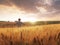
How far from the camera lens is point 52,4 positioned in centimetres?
211

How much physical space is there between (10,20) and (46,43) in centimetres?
60

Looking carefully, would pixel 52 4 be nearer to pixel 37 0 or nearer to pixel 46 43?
pixel 37 0

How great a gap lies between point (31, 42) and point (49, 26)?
0.34 metres

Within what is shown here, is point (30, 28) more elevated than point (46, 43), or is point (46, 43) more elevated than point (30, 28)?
point (30, 28)

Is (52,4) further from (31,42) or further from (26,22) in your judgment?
(31,42)

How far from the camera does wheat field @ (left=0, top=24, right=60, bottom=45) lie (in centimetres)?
200

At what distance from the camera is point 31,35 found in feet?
6.72

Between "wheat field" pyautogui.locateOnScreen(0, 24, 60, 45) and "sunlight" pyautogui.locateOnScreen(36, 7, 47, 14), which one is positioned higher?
"sunlight" pyautogui.locateOnScreen(36, 7, 47, 14)

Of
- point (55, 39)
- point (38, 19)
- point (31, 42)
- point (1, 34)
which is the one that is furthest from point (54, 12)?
point (1, 34)

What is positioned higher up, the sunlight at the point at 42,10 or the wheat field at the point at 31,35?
the sunlight at the point at 42,10

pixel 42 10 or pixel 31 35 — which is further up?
pixel 42 10

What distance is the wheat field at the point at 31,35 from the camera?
200cm

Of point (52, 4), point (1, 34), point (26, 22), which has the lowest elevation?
point (1, 34)

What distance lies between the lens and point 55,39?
83.0 inches
